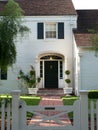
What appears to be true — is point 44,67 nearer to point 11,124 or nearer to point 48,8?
point 48,8

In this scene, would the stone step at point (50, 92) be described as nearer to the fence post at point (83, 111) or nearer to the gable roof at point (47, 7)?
the gable roof at point (47, 7)

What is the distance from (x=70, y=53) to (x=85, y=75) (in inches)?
159

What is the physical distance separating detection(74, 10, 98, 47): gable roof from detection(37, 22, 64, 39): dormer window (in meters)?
1.39

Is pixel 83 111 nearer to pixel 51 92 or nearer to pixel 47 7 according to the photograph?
pixel 51 92

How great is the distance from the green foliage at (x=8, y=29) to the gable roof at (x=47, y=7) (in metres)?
11.7

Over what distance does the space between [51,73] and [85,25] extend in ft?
17.4

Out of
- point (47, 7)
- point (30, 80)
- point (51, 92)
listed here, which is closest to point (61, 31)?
point (47, 7)

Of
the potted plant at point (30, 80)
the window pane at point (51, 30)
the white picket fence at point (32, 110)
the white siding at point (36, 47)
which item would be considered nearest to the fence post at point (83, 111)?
the white picket fence at point (32, 110)

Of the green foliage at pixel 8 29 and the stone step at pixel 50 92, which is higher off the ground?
the green foliage at pixel 8 29

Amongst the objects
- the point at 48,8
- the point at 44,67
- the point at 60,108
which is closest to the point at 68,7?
the point at 48,8

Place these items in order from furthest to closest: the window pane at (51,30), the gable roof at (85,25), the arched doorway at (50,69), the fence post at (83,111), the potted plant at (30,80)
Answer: the window pane at (51,30) → the arched doorway at (50,69) → the potted plant at (30,80) → the gable roof at (85,25) → the fence post at (83,111)

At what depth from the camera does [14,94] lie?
26.3 ft

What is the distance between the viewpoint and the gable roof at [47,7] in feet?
92.6

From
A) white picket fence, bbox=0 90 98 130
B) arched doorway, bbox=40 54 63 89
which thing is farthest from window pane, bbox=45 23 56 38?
white picket fence, bbox=0 90 98 130
